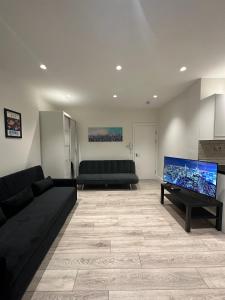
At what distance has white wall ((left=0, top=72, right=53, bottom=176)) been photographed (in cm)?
262

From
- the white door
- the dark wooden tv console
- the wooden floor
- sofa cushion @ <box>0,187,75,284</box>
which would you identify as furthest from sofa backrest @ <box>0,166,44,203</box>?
the white door

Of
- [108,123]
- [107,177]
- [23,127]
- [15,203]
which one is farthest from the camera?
[108,123]

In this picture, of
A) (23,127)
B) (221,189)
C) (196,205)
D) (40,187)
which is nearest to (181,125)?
(221,189)

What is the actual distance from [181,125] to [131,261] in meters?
3.15

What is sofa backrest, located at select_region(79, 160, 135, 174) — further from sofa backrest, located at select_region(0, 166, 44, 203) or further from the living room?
sofa backrest, located at select_region(0, 166, 44, 203)

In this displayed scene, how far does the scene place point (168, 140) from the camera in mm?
4723

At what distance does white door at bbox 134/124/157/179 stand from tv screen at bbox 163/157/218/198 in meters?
2.13

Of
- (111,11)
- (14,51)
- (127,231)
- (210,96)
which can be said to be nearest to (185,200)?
(127,231)

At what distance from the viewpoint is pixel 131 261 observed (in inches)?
73.0

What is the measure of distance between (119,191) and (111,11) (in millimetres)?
3881

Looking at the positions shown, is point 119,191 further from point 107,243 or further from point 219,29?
point 219,29

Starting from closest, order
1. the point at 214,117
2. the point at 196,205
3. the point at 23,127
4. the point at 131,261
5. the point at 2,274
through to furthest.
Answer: the point at 2,274 → the point at 131,261 → the point at 196,205 → the point at 214,117 → the point at 23,127

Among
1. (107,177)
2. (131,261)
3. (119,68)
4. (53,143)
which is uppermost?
(119,68)

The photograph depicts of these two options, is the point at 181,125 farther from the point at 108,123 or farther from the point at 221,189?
the point at 108,123
